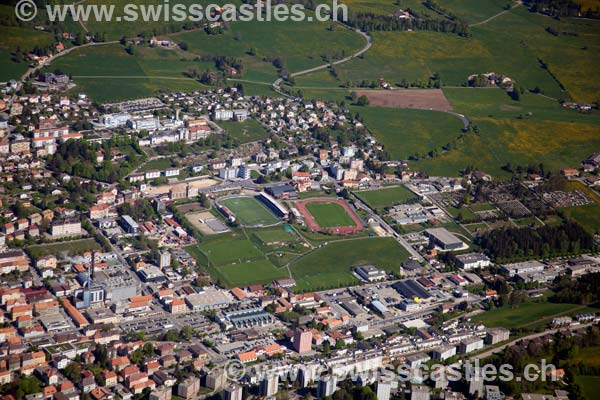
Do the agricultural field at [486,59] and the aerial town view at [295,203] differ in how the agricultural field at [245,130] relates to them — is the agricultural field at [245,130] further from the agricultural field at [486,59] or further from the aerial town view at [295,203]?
the agricultural field at [486,59]

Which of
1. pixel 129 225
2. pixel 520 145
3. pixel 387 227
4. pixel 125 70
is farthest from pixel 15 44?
pixel 520 145

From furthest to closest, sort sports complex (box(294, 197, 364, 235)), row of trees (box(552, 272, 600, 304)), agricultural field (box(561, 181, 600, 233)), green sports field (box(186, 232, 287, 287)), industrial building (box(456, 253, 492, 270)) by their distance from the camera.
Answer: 1. agricultural field (box(561, 181, 600, 233))
2. sports complex (box(294, 197, 364, 235))
3. industrial building (box(456, 253, 492, 270))
4. row of trees (box(552, 272, 600, 304))
5. green sports field (box(186, 232, 287, 287))

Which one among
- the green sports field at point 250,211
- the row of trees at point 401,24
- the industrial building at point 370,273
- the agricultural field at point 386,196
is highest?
the row of trees at point 401,24

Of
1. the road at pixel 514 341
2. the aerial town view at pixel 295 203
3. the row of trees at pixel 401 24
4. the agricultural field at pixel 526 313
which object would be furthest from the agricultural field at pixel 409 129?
the road at pixel 514 341

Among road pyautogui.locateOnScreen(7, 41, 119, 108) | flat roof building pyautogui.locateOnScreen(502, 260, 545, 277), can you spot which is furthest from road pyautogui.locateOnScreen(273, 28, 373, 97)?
flat roof building pyautogui.locateOnScreen(502, 260, 545, 277)

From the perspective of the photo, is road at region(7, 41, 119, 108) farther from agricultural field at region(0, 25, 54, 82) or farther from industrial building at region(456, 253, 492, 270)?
industrial building at region(456, 253, 492, 270)

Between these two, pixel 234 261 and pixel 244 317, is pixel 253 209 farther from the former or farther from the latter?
pixel 244 317

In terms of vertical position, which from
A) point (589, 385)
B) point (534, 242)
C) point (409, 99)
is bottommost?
point (589, 385)
